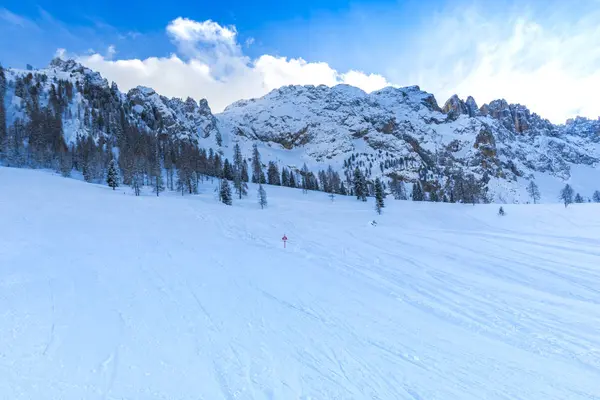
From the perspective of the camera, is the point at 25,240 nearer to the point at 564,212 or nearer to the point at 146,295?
the point at 146,295

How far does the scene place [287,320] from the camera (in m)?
10.3

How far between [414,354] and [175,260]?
13.7m

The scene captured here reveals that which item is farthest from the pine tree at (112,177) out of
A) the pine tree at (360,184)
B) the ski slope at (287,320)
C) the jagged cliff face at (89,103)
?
the jagged cliff face at (89,103)

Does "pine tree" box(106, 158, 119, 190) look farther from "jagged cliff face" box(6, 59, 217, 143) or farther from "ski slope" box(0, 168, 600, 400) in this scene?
"jagged cliff face" box(6, 59, 217, 143)

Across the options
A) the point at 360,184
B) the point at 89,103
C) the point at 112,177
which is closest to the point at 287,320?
the point at 112,177

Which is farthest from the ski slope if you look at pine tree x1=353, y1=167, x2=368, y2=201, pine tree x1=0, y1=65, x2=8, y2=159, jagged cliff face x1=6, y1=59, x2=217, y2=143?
jagged cliff face x1=6, y1=59, x2=217, y2=143

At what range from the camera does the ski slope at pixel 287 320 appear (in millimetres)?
6836

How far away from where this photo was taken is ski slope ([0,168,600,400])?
6.84m

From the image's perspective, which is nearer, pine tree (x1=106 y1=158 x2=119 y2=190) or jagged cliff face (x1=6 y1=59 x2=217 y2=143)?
pine tree (x1=106 y1=158 x2=119 y2=190)

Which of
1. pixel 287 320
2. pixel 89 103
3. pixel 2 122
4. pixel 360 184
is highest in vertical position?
pixel 89 103

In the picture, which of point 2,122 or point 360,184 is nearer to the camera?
point 360,184

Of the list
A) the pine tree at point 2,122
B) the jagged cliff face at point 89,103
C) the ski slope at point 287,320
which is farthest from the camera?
the jagged cliff face at point 89,103

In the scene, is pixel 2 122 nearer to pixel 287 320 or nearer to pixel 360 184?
pixel 360 184

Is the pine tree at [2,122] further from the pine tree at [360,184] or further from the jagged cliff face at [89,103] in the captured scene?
the pine tree at [360,184]
